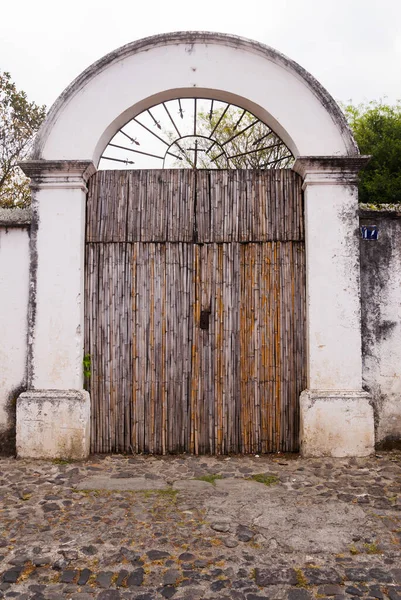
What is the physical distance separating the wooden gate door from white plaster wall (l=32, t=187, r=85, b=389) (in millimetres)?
216

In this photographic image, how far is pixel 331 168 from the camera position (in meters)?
5.60

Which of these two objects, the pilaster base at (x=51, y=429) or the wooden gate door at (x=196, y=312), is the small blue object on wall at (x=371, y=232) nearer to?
the wooden gate door at (x=196, y=312)

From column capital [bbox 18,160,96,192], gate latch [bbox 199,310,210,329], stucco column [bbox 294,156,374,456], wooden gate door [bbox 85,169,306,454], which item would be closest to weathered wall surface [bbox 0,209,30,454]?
column capital [bbox 18,160,96,192]

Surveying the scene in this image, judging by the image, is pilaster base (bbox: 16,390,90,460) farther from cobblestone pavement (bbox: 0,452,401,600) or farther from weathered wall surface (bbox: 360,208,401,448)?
weathered wall surface (bbox: 360,208,401,448)

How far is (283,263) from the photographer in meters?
5.77

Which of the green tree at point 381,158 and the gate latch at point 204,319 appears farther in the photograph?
the green tree at point 381,158

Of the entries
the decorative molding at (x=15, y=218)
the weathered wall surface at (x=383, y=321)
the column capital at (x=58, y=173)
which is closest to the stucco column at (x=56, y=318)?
the column capital at (x=58, y=173)

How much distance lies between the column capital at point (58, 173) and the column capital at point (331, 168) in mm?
2466

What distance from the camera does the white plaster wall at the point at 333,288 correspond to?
548cm

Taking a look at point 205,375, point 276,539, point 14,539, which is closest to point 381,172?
point 205,375

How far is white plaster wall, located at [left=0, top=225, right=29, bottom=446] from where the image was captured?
18.4ft

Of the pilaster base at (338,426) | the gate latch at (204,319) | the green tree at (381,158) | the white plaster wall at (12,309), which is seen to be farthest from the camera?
the green tree at (381,158)

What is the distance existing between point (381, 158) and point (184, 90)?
361 inches

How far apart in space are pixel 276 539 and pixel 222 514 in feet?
1.82
